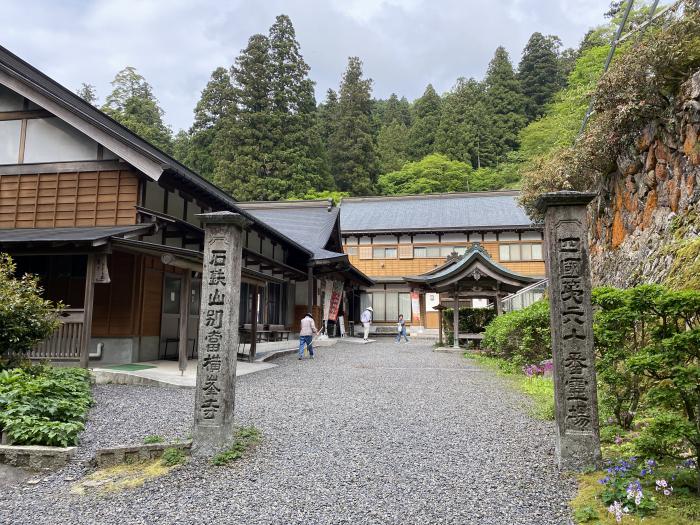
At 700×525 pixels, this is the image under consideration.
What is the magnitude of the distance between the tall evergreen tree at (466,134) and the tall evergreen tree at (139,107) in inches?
1044

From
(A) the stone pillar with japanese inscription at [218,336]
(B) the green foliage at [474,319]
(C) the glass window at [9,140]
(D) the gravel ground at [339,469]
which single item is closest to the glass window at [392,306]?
(B) the green foliage at [474,319]

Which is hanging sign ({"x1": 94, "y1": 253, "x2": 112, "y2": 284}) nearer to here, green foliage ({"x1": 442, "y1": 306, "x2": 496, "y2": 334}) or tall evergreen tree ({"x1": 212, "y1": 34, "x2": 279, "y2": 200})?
green foliage ({"x1": 442, "y1": 306, "x2": 496, "y2": 334})

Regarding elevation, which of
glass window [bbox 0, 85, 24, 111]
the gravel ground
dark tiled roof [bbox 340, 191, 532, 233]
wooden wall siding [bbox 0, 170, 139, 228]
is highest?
dark tiled roof [bbox 340, 191, 532, 233]

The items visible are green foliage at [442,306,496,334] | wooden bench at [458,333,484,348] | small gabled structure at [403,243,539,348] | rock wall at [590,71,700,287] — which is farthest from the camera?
green foliage at [442,306,496,334]

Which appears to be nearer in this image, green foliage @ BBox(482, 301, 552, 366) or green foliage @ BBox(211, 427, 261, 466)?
green foliage @ BBox(211, 427, 261, 466)

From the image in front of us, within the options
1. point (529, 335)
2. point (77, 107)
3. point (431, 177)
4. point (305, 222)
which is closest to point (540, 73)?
point (431, 177)

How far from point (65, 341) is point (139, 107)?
39656mm

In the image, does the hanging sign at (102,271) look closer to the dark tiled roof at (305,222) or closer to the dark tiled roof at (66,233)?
the dark tiled roof at (66,233)

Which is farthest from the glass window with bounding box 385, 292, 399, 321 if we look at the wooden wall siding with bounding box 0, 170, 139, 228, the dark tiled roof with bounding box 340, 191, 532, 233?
the wooden wall siding with bounding box 0, 170, 139, 228

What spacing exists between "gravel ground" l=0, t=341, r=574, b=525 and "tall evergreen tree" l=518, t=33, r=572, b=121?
156 ft

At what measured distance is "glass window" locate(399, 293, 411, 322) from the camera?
29797 millimetres

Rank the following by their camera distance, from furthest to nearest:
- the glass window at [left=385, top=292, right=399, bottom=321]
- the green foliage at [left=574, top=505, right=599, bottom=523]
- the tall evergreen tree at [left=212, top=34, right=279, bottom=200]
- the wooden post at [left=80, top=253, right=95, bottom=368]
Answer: the tall evergreen tree at [left=212, top=34, right=279, bottom=200] < the glass window at [left=385, top=292, right=399, bottom=321] < the wooden post at [left=80, top=253, right=95, bottom=368] < the green foliage at [left=574, top=505, right=599, bottom=523]

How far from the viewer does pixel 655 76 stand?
924 cm

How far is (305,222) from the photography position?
25125mm
